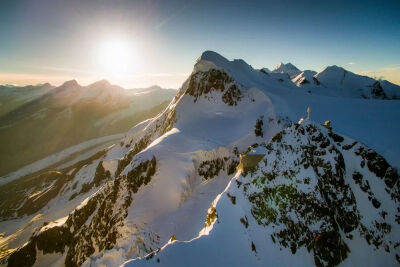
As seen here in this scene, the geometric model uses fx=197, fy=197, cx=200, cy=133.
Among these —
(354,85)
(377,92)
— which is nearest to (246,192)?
(354,85)

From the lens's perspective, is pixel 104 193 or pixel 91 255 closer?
pixel 91 255

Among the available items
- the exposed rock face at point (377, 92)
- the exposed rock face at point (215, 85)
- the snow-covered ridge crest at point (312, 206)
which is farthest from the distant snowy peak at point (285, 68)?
the snow-covered ridge crest at point (312, 206)

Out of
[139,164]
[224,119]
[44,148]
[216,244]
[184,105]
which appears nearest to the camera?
[216,244]

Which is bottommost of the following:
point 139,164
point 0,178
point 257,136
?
point 0,178

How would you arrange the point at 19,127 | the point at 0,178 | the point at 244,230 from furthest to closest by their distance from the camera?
the point at 19,127, the point at 0,178, the point at 244,230

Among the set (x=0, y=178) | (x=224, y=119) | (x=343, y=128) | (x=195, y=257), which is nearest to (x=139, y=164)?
(x=224, y=119)

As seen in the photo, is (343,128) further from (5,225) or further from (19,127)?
(19,127)

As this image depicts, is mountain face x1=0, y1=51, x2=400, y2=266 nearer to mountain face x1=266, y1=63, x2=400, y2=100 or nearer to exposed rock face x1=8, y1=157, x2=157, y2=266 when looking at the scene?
exposed rock face x1=8, y1=157, x2=157, y2=266

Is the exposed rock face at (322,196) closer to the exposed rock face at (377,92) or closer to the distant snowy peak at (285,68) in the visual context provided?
the exposed rock face at (377,92)
